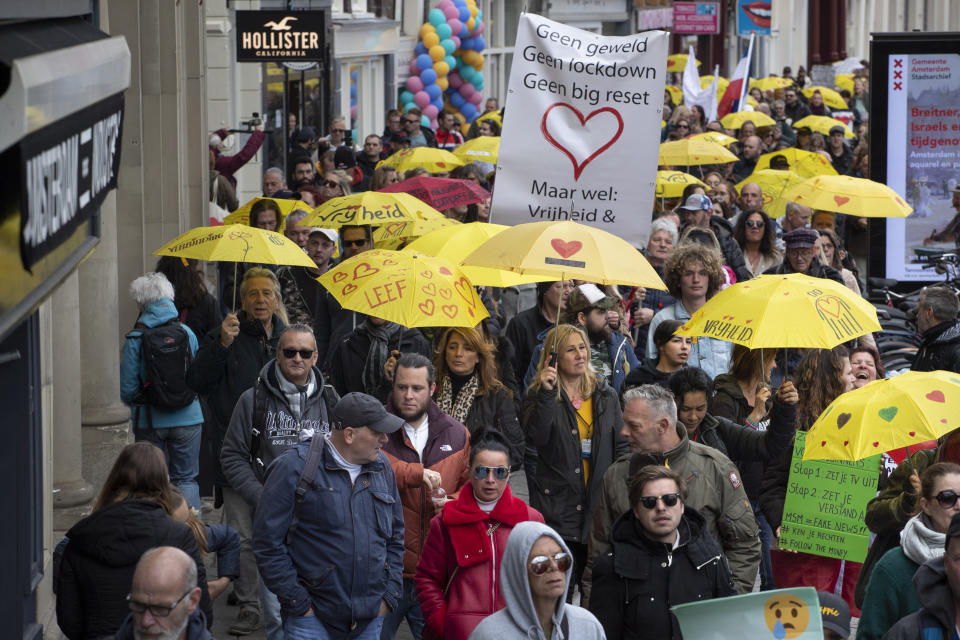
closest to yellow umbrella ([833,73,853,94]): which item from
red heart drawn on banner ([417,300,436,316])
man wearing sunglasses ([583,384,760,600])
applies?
red heart drawn on banner ([417,300,436,316])

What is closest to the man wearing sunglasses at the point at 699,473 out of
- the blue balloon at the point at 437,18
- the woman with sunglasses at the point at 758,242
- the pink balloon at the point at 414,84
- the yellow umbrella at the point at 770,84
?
the woman with sunglasses at the point at 758,242

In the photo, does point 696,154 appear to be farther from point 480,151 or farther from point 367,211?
point 367,211

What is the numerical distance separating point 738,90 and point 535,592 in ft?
77.7

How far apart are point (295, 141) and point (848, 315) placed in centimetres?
1538

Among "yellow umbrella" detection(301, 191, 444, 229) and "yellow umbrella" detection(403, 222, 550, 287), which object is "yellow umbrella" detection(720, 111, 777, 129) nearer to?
"yellow umbrella" detection(301, 191, 444, 229)

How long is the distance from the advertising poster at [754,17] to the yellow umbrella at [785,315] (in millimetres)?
46666

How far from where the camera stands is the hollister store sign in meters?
19.4

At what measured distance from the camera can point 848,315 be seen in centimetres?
797

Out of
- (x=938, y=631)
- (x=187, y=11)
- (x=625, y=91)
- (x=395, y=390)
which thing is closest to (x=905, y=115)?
(x=625, y=91)

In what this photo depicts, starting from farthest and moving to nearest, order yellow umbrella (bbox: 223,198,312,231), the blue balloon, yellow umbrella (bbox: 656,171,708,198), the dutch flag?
the blue balloon
the dutch flag
yellow umbrella (bbox: 656,171,708,198)
yellow umbrella (bbox: 223,198,312,231)

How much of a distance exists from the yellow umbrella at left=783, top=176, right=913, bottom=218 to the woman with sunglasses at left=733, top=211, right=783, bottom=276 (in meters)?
1.11

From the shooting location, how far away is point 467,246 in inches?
404

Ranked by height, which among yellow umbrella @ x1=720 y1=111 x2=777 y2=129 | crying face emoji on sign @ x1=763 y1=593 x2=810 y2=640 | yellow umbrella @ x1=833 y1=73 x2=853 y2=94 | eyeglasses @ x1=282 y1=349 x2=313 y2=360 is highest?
yellow umbrella @ x1=833 y1=73 x2=853 y2=94

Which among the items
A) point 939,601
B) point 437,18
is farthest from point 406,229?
point 437,18
